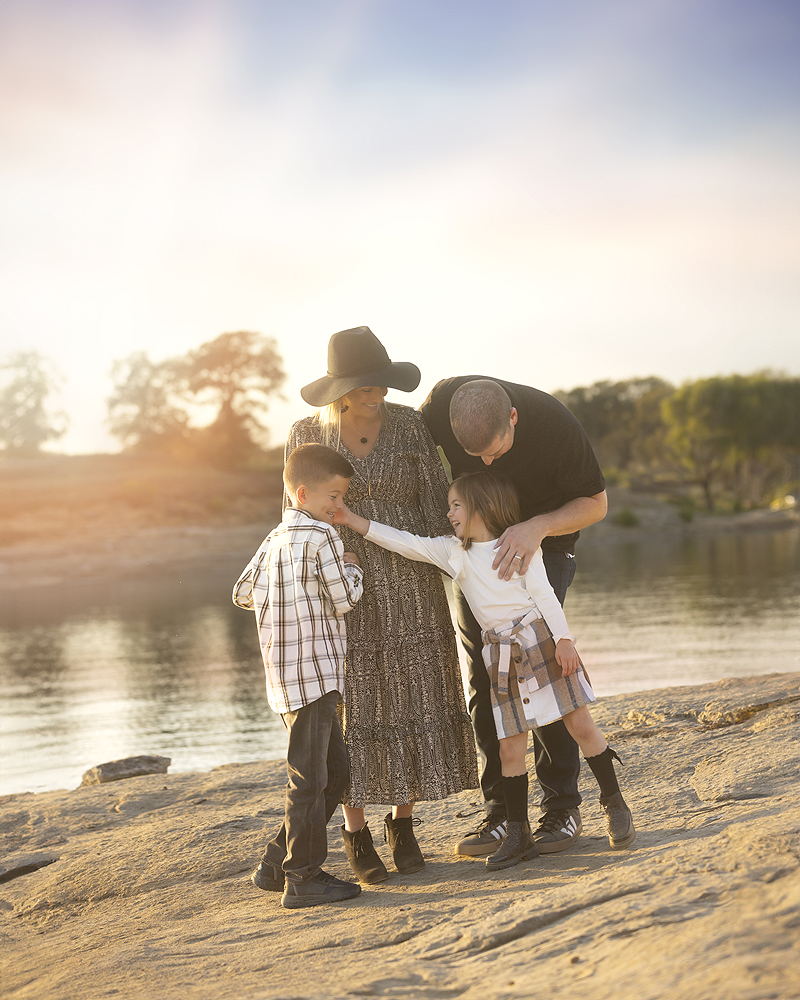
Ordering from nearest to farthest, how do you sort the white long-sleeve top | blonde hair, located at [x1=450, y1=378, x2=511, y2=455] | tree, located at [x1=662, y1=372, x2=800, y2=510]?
blonde hair, located at [x1=450, y1=378, x2=511, y2=455] → the white long-sleeve top → tree, located at [x1=662, y1=372, x2=800, y2=510]

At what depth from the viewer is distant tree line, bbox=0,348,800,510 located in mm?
48375

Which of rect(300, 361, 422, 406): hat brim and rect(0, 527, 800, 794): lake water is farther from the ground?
rect(300, 361, 422, 406): hat brim

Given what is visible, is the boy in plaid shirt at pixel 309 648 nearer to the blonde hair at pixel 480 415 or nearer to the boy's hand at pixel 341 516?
the boy's hand at pixel 341 516

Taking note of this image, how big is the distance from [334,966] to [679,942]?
0.96 meters

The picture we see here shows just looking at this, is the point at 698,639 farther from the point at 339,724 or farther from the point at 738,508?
the point at 738,508

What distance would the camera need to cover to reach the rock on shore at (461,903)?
215 cm

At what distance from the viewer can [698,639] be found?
13688mm

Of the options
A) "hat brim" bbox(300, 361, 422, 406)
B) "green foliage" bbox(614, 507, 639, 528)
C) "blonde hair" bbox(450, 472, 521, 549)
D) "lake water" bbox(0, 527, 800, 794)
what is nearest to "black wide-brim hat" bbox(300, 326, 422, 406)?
"hat brim" bbox(300, 361, 422, 406)

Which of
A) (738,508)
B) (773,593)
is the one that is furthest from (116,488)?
(738,508)

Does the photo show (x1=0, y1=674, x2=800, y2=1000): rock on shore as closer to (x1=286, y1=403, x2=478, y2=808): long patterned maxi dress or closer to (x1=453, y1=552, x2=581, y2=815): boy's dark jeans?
(x1=453, y1=552, x2=581, y2=815): boy's dark jeans

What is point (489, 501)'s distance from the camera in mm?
3438

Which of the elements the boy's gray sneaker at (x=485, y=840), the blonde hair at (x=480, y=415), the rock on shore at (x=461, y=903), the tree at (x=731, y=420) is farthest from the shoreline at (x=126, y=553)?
the blonde hair at (x=480, y=415)

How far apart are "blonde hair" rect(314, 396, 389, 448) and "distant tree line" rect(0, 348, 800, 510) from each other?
4398cm

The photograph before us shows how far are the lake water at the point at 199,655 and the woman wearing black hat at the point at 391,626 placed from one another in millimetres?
4953
